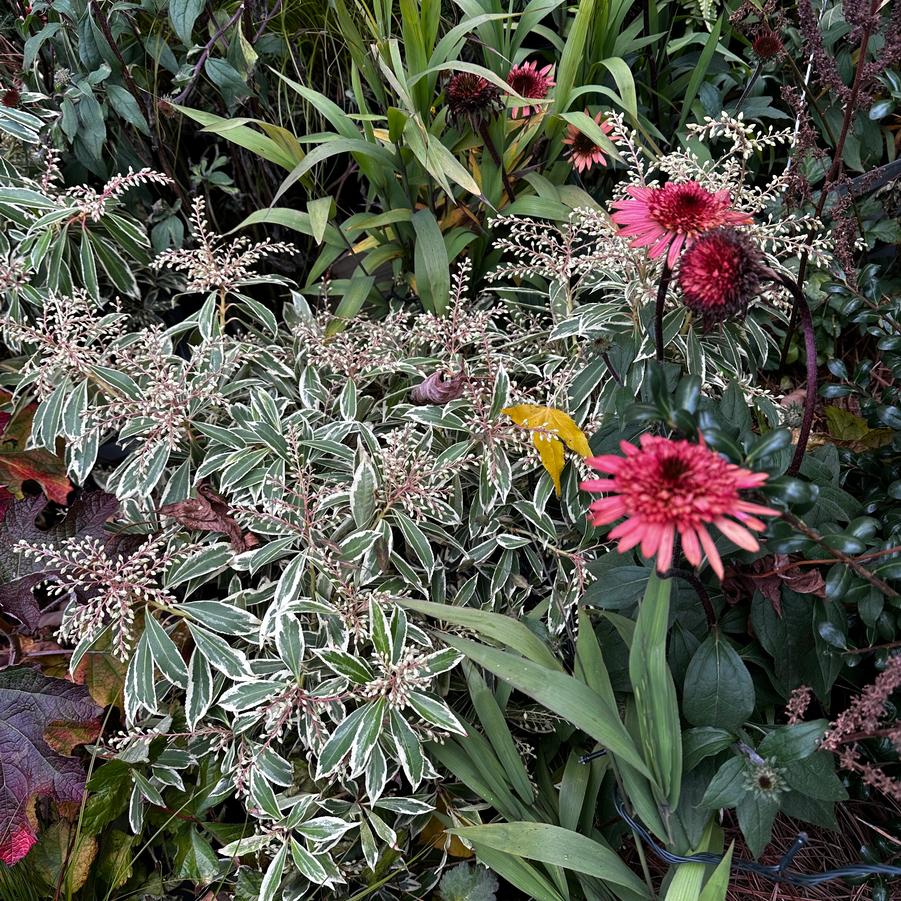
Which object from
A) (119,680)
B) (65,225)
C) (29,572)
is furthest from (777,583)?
(65,225)

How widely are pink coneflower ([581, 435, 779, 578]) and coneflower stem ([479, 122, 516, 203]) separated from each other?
0.93 metres

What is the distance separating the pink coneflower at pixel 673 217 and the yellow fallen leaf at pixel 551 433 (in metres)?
0.27

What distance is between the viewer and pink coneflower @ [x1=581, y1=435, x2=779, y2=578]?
606 millimetres

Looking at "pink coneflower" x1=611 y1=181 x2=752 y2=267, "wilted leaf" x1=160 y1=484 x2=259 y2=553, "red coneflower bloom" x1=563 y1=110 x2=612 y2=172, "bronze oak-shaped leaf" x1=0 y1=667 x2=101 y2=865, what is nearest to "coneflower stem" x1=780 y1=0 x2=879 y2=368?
"pink coneflower" x1=611 y1=181 x2=752 y2=267

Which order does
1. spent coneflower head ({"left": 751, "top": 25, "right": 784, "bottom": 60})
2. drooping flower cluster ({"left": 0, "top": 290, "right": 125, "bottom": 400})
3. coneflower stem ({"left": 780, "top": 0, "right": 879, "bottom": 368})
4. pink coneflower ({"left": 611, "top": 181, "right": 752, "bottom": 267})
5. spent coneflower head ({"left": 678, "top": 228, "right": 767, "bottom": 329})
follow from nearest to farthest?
spent coneflower head ({"left": 678, "top": 228, "right": 767, "bottom": 329}), pink coneflower ({"left": 611, "top": 181, "right": 752, "bottom": 267}), coneflower stem ({"left": 780, "top": 0, "right": 879, "bottom": 368}), drooping flower cluster ({"left": 0, "top": 290, "right": 125, "bottom": 400}), spent coneflower head ({"left": 751, "top": 25, "right": 784, "bottom": 60})

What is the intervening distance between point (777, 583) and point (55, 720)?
39.0 inches

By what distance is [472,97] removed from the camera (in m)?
1.35

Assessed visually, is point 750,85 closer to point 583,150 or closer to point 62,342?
point 583,150

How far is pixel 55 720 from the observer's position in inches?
43.9

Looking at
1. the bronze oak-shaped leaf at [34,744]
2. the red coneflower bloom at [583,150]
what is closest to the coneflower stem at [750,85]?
the red coneflower bloom at [583,150]

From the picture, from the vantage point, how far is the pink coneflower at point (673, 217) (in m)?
0.84

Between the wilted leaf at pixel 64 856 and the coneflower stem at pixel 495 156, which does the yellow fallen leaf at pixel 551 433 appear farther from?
the wilted leaf at pixel 64 856

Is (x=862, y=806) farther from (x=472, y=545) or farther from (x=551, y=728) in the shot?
(x=472, y=545)

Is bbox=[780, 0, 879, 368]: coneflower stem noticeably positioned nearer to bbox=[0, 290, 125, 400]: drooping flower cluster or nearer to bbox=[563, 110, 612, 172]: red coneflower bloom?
bbox=[563, 110, 612, 172]: red coneflower bloom
